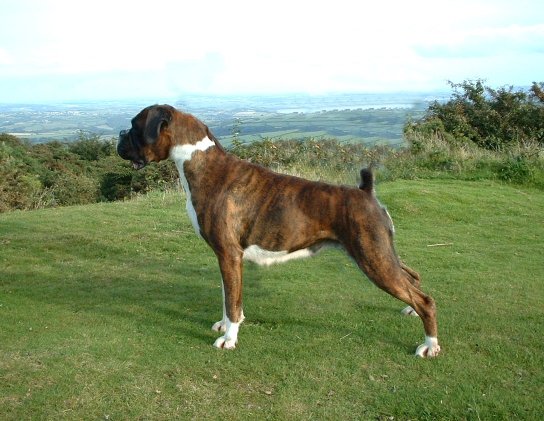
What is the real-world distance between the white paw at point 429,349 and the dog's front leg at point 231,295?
5.85ft

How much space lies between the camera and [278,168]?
1769 centimetres

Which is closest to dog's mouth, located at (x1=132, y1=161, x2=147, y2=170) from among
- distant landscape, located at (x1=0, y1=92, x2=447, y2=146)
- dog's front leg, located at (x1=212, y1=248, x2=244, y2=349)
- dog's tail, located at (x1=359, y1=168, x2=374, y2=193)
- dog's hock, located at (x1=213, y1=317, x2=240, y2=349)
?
dog's front leg, located at (x1=212, y1=248, x2=244, y2=349)

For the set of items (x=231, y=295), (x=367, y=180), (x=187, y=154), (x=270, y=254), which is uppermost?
(x=187, y=154)

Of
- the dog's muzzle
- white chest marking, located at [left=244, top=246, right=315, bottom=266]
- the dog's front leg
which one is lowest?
the dog's front leg

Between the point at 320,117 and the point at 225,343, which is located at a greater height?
the point at 320,117

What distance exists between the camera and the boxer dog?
583cm

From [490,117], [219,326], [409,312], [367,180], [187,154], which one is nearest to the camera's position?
[367,180]

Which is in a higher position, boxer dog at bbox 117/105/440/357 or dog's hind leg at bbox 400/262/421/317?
boxer dog at bbox 117/105/440/357

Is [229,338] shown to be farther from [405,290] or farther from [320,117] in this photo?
[320,117]

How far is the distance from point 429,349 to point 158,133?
3.38m

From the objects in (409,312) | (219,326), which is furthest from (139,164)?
(409,312)

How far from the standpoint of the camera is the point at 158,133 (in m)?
6.21

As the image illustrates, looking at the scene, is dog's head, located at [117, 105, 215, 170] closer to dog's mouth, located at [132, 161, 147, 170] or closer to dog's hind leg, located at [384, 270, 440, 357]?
dog's mouth, located at [132, 161, 147, 170]

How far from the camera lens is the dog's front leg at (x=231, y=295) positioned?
6086 mm
